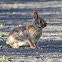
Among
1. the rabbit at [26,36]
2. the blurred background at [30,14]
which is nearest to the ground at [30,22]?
the blurred background at [30,14]

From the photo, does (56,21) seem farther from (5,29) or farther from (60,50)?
(60,50)

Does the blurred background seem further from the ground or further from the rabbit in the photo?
the rabbit

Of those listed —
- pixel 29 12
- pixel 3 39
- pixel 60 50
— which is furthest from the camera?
pixel 29 12

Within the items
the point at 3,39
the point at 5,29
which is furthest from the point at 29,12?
the point at 3,39

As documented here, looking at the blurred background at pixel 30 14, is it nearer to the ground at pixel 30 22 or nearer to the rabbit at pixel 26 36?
the ground at pixel 30 22

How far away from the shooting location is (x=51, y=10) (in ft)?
42.6

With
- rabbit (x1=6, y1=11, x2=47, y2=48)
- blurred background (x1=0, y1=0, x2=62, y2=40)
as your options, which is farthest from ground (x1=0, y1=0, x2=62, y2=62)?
rabbit (x1=6, y1=11, x2=47, y2=48)

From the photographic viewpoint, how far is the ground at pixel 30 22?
653 cm

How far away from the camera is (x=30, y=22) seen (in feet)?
34.5

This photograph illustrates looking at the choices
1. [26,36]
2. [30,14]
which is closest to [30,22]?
[30,14]

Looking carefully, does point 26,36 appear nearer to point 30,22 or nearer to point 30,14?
point 30,22

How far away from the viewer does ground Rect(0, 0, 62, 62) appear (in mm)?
6527

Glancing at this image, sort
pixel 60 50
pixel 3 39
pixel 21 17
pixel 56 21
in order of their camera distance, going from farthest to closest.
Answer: pixel 21 17 < pixel 56 21 < pixel 3 39 < pixel 60 50

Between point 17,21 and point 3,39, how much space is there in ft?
8.92
